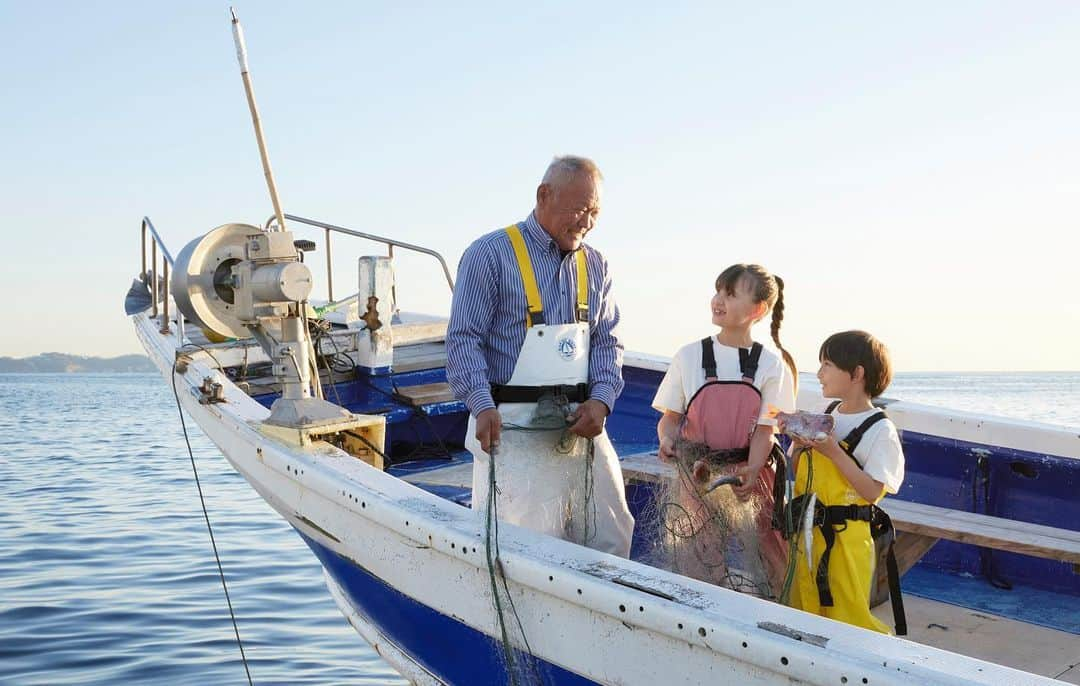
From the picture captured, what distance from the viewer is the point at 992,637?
3863 millimetres

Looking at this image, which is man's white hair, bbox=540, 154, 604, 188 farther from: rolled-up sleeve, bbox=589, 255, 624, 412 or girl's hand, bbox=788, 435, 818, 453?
girl's hand, bbox=788, 435, 818, 453

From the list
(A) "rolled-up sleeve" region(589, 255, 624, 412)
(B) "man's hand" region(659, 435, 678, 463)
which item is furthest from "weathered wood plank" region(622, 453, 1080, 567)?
(A) "rolled-up sleeve" region(589, 255, 624, 412)

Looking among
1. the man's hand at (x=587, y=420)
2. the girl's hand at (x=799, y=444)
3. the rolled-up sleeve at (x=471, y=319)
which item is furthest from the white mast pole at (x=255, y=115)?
the girl's hand at (x=799, y=444)

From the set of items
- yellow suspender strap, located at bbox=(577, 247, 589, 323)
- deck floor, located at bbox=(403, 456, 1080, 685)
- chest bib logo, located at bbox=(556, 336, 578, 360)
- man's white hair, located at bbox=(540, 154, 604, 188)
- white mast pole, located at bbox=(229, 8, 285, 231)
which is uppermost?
white mast pole, located at bbox=(229, 8, 285, 231)

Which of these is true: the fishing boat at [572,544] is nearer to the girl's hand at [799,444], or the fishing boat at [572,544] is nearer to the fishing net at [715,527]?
the fishing net at [715,527]

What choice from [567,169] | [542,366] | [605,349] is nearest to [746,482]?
[605,349]

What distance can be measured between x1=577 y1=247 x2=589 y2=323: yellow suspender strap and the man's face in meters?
0.12

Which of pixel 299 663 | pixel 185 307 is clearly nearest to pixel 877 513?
pixel 185 307

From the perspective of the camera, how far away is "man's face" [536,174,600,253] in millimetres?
3252

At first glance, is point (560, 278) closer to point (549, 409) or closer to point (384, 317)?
point (549, 409)

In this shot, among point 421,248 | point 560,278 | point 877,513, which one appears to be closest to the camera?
point 877,513

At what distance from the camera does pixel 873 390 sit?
10.7 feet

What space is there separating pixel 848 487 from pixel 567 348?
3.31ft

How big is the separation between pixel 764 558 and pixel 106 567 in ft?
22.9
